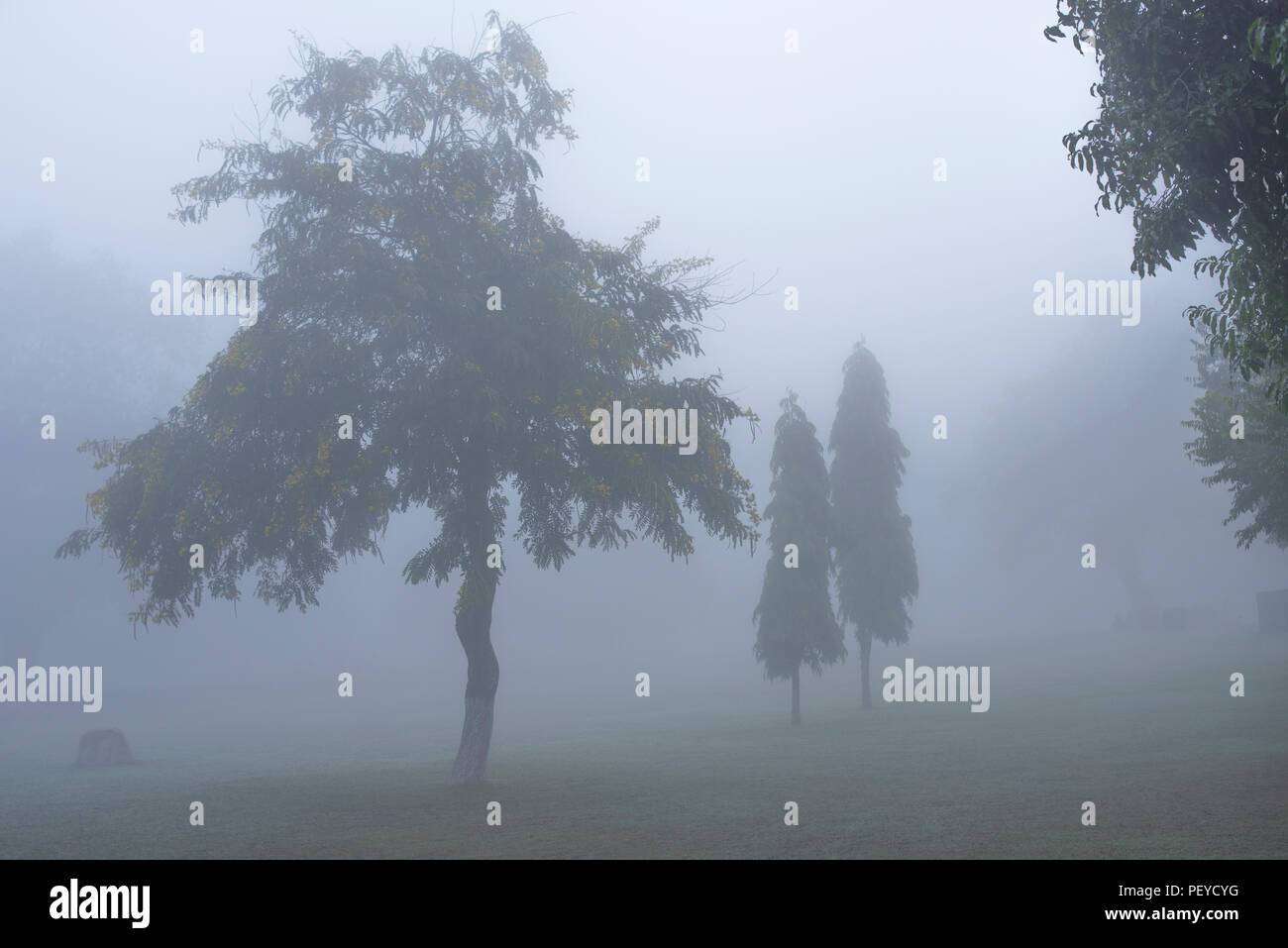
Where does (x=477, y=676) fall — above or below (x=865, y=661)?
above

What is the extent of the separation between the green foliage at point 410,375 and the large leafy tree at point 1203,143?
8579mm

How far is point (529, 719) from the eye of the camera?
45.6 meters

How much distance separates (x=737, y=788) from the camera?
1955 cm

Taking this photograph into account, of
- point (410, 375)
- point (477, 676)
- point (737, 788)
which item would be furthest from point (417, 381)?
point (737, 788)

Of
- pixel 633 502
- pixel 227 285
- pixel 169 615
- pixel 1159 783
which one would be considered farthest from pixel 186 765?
pixel 1159 783

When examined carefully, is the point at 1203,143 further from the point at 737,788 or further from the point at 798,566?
the point at 798,566

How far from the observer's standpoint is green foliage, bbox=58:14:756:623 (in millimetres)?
18031

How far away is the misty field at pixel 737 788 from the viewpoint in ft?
44.1

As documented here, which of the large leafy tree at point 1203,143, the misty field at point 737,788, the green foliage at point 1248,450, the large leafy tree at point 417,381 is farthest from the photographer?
the green foliage at point 1248,450

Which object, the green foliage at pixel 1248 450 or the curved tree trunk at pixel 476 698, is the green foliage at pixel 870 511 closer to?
the green foliage at pixel 1248 450

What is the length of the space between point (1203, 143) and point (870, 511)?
30531 millimetres

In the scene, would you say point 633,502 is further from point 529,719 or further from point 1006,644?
point 1006,644

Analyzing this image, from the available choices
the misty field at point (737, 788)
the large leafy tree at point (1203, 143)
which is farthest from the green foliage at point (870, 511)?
the large leafy tree at point (1203, 143)

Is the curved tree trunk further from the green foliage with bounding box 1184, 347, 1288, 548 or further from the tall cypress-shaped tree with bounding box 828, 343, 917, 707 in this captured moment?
the tall cypress-shaped tree with bounding box 828, 343, 917, 707
